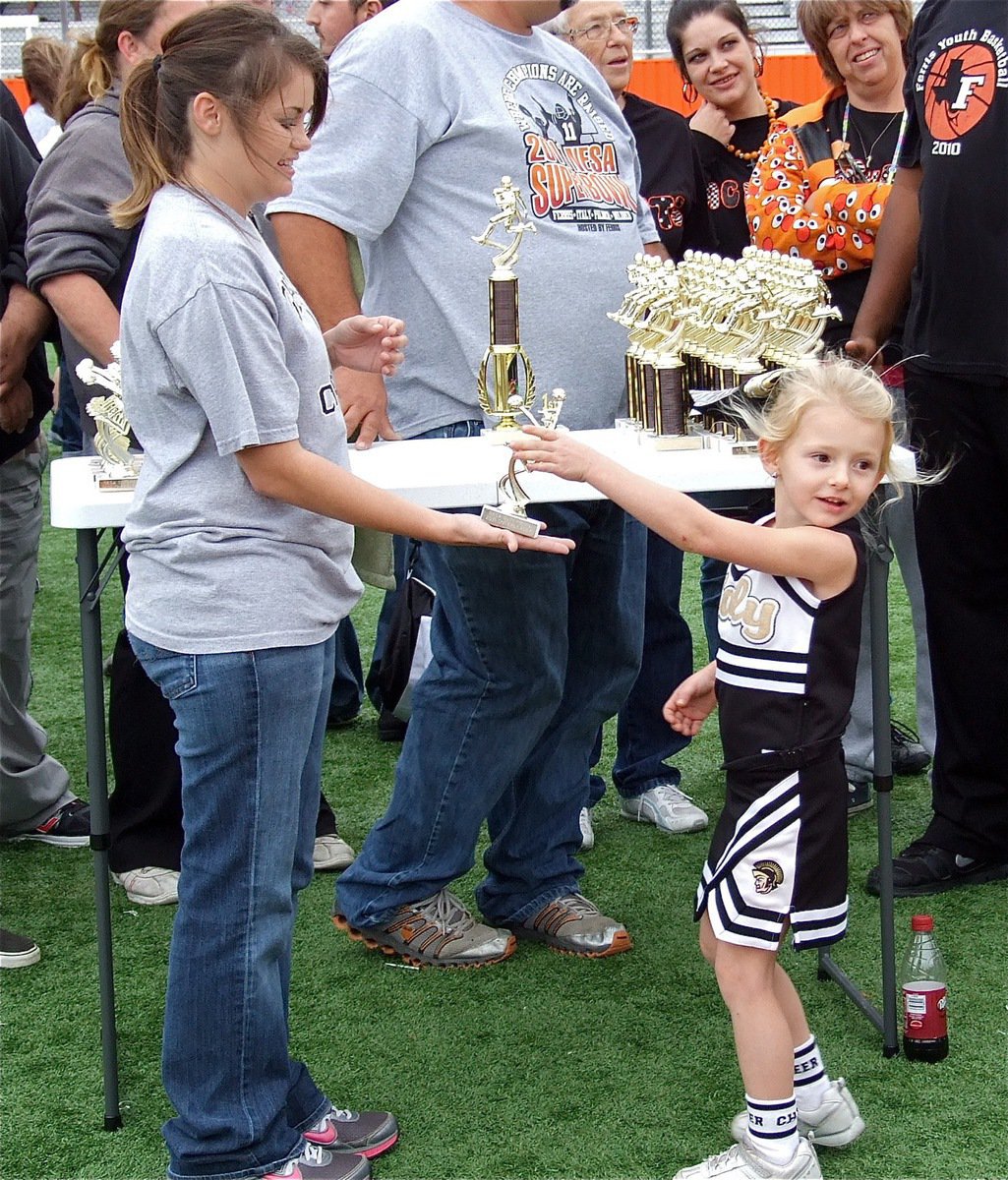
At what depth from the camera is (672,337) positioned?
107 inches

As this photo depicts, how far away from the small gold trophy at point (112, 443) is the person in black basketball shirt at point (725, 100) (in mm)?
2060

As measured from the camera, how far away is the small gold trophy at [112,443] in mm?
2420

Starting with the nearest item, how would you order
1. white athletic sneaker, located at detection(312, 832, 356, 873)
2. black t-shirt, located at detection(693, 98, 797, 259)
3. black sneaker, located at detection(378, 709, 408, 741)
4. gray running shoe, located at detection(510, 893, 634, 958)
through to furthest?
gray running shoe, located at detection(510, 893, 634, 958)
white athletic sneaker, located at detection(312, 832, 356, 873)
black t-shirt, located at detection(693, 98, 797, 259)
black sneaker, located at detection(378, 709, 408, 741)

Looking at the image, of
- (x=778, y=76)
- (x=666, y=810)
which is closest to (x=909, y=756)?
(x=666, y=810)

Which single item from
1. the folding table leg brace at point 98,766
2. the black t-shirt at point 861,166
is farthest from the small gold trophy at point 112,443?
the black t-shirt at point 861,166

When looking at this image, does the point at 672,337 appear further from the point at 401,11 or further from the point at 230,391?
the point at 230,391

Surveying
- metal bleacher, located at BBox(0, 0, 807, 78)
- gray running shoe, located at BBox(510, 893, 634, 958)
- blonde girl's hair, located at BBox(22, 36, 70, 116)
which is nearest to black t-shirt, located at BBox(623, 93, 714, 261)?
gray running shoe, located at BBox(510, 893, 634, 958)

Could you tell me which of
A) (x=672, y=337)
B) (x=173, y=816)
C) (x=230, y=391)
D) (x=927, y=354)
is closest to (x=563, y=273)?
(x=672, y=337)

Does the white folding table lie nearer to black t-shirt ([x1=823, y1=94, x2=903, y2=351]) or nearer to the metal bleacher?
black t-shirt ([x1=823, y1=94, x2=903, y2=351])

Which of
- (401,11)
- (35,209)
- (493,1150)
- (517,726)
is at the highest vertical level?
(401,11)

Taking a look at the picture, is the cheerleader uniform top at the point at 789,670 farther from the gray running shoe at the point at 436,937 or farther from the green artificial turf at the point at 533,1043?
the gray running shoe at the point at 436,937

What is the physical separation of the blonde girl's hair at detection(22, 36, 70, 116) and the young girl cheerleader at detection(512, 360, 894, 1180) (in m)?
5.75

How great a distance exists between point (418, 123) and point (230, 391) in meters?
0.95

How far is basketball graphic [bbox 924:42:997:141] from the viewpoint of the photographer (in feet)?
9.45
